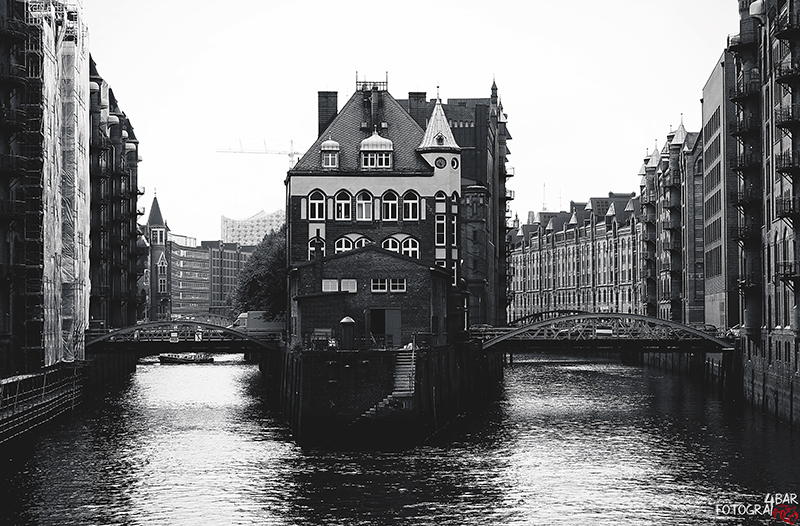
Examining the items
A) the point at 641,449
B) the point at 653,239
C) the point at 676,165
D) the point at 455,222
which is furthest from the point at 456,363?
the point at 653,239

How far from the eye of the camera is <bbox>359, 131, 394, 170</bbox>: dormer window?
90250mm

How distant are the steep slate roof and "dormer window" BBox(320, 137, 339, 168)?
358 mm

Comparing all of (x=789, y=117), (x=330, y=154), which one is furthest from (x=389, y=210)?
(x=789, y=117)

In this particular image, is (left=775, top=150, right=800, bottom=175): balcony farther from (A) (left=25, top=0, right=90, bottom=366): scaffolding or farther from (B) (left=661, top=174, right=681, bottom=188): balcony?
(B) (left=661, top=174, right=681, bottom=188): balcony

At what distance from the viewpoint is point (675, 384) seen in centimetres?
10450

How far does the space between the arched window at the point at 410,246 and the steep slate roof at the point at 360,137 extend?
Answer: 15.3ft

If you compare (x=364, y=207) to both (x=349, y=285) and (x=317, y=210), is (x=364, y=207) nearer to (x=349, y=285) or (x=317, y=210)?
(x=317, y=210)

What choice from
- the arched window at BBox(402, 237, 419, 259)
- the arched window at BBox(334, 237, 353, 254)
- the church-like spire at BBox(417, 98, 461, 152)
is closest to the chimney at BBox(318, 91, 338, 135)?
the church-like spire at BBox(417, 98, 461, 152)

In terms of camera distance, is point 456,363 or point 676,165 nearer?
point 456,363

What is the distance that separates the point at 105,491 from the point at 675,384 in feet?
213

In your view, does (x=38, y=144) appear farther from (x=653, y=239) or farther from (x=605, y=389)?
(x=653, y=239)

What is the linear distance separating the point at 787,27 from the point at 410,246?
109ft

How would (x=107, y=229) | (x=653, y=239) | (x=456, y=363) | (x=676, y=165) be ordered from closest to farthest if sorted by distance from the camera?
1. (x=456, y=363)
2. (x=107, y=229)
3. (x=676, y=165)
4. (x=653, y=239)

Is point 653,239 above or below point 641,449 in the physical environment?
above
